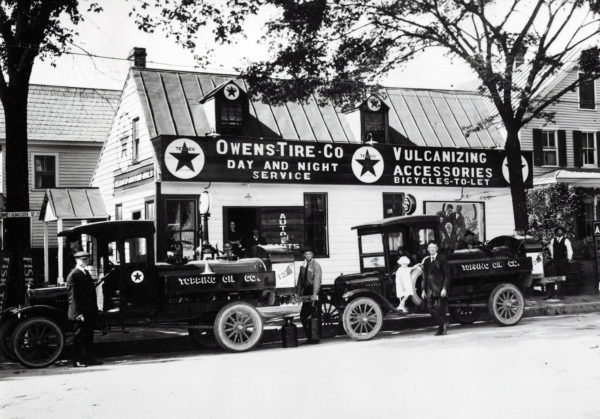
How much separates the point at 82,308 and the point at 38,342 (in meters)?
0.87

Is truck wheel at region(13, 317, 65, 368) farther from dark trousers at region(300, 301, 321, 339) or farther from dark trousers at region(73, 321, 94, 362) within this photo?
dark trousers at region(300, 301, 321, 339)

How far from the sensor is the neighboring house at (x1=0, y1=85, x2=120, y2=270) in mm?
28094

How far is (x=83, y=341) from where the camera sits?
1064cm

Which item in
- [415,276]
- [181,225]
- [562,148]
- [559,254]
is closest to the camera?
[415,276]

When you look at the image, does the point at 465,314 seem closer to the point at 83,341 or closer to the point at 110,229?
the point at 110,229

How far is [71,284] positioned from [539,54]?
479 inches

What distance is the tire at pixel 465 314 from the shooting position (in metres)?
14.4

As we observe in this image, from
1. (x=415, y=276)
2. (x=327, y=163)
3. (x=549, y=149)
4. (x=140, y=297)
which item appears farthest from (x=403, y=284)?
(x=549, y=149)

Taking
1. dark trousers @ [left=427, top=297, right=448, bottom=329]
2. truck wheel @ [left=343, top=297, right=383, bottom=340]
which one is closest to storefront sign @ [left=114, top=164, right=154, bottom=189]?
truck wheel @ [left=343, top=297, right=383, bottom=340]

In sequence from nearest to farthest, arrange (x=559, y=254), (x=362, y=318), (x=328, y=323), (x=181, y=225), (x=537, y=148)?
(x=362, y=318) < (x=328, y=323) < (x=559, y=254) < (x=181, y=225) < (x=537, y=148)

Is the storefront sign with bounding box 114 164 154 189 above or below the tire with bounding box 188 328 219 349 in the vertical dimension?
above

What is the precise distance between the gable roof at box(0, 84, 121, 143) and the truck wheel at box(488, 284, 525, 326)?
751 inches

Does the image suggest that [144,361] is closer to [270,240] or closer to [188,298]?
[188,298]

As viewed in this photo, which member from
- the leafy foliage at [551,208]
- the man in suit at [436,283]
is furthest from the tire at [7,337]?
the leafy foliage at [551,208]
